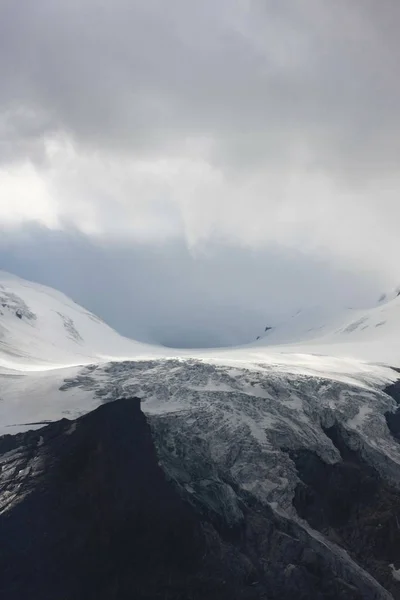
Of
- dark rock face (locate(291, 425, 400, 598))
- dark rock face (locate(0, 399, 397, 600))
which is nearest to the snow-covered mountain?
dark rock face (locate(291, 425, 400, 598))

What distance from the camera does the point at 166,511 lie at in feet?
285

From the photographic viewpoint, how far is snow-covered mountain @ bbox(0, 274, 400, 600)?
87.0 meters

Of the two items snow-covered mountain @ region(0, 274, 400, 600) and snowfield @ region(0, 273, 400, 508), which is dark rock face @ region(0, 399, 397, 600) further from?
snowfield @ region(0, 273, 400, 508)

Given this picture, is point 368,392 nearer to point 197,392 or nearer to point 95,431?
point 197,392

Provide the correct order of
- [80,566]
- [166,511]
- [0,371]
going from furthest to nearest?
1. [0,371]
2. [166,511]
3. [80,566]

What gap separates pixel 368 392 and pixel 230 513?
51.3 m

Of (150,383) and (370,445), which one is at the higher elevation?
(150,383)

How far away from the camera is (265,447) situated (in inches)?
3984

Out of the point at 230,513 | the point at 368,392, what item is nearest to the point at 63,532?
the point at 230,513

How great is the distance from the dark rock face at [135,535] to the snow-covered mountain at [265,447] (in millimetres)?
367

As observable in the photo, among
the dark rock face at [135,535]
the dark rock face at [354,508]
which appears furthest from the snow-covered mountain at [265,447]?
the dark rock face at [135,535]

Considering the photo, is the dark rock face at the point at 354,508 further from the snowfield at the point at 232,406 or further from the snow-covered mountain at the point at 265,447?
the snowfield at the point at 232,406

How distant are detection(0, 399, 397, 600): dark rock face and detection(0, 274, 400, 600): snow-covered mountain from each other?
37cm

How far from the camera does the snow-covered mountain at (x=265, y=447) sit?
87.0 meters
